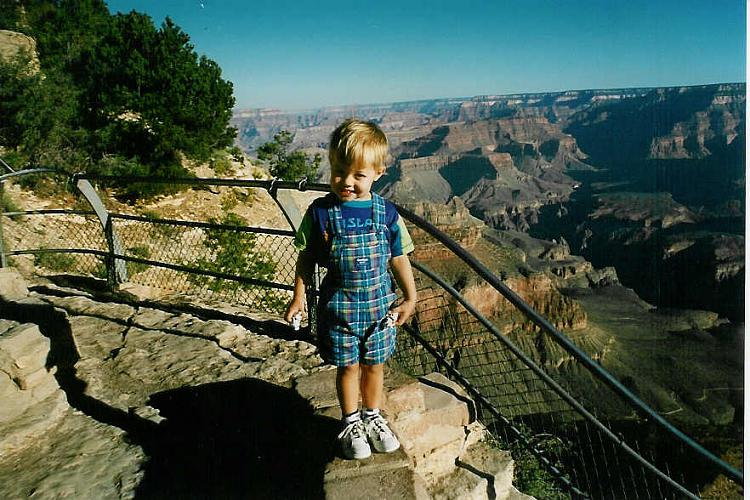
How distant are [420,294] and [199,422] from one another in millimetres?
11198

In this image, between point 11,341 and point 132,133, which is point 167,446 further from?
point 132,133

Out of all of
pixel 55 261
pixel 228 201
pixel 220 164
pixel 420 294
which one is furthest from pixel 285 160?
pixel 55 261

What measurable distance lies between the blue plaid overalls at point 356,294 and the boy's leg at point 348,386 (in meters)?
0.06

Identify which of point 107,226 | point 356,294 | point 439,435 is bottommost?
point 439,435

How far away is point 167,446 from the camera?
2.43m

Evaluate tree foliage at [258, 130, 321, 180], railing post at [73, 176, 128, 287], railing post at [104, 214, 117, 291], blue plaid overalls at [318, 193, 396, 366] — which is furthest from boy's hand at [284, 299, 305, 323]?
tree foliage at [258, 130, 321, 180]

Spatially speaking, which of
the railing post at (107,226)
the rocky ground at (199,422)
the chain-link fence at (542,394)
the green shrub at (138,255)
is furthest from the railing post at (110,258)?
the green shrub at (138,255)

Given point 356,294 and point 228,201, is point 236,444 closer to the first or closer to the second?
point 356,294

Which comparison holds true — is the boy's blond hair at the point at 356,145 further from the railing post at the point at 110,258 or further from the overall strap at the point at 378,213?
the railing post at the point at 110,258

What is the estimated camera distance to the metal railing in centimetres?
268

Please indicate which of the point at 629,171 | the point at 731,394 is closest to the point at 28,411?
the point at 731,394

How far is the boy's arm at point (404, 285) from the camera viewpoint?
2109 mm

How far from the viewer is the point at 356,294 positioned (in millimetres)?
2014

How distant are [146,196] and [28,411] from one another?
15.0 m
